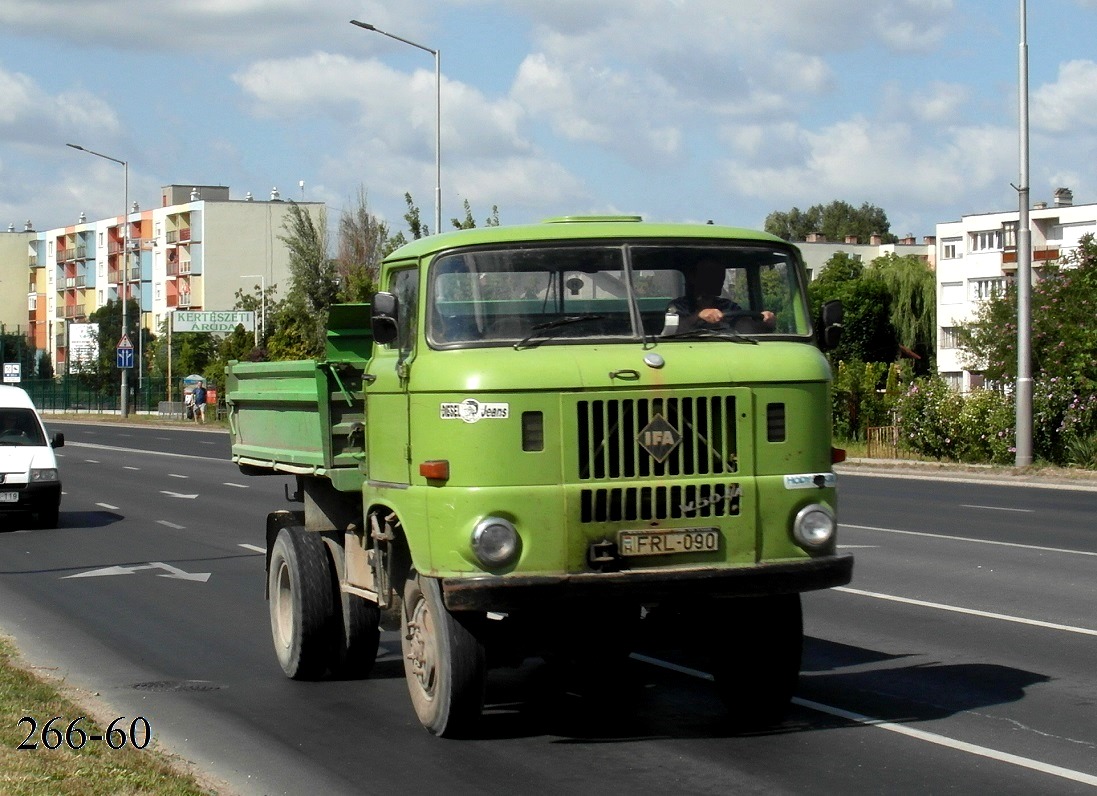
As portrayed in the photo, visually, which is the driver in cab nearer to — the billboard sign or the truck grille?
the truck grille

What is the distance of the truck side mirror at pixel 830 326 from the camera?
8367 millimetres

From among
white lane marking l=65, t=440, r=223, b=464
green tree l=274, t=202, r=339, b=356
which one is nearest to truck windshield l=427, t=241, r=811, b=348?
white lane marking l=65, t=440, r=223, b=464

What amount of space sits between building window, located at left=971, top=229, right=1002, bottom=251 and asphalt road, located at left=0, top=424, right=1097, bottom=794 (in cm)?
9364

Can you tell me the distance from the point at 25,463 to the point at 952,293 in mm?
91342

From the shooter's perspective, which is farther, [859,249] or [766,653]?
[859,249]

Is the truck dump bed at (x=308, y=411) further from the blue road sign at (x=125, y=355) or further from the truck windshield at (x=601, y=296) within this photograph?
the blue road sign at (x=125, y=355)

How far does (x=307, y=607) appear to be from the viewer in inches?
369

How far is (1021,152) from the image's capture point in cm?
3052

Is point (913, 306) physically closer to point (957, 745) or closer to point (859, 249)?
point (859, 249)

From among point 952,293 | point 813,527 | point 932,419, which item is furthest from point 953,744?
point 952,293

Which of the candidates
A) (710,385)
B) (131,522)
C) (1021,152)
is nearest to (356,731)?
(710,385)

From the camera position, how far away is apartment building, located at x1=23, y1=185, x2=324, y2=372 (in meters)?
122

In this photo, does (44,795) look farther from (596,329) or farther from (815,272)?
(815,272)

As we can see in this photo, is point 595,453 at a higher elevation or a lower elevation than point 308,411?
lower
